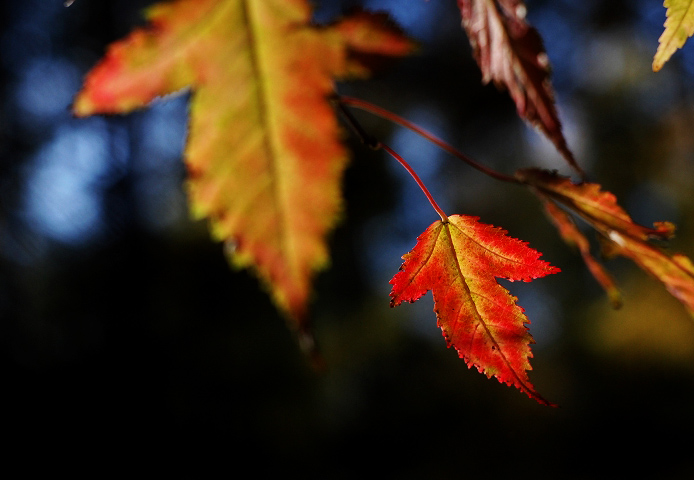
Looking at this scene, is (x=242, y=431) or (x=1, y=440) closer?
(x=1, y=440)

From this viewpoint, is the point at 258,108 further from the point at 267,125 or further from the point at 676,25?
the point at 676,25

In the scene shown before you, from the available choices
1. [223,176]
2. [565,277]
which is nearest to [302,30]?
[223,176]

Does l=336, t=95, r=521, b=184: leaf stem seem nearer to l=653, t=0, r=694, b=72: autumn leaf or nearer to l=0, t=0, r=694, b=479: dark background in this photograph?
l=653, t=0, r=694, b=72: autumn leaf

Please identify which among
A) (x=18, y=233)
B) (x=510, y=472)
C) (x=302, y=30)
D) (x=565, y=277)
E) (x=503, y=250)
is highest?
(x=18, y=233)

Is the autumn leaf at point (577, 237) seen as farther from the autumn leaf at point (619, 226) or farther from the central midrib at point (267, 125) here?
the central midrib at point (267, 125)

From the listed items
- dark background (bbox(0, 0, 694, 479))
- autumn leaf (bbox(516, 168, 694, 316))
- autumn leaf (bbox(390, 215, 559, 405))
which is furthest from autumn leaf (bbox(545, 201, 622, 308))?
dark background (bbox(0, 0, 694, 479))

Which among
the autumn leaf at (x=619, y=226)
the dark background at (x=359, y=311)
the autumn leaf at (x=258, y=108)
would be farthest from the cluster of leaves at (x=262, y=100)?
the dark background at (x=359, y=311)

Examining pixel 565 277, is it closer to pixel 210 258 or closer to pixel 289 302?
pixel 210 258
